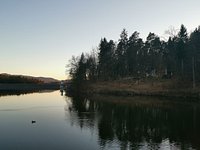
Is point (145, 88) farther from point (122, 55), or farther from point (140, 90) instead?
point (122, 55)

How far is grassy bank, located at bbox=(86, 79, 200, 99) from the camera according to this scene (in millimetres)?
91594

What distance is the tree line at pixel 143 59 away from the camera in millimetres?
107062

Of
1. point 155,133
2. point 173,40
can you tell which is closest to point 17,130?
point 155,133

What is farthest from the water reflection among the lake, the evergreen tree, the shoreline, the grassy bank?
the evergreen tree

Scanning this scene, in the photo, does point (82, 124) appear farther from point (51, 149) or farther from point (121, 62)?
point (121, 62)

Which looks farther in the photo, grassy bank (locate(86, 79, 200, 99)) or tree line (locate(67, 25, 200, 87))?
tree line (locate(67, 25, 200, 87))

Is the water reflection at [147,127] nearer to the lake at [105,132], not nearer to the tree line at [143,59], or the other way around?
the lake at [105,132]

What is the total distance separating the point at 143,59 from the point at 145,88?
19.3 metres

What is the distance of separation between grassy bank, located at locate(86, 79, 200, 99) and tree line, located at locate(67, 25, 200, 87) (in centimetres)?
408

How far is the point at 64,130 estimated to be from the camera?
4309 centimetres

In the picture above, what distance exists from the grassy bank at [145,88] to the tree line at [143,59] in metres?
4.08

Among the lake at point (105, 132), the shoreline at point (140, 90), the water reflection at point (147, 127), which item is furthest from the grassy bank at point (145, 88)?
the lake at point (105, 132)

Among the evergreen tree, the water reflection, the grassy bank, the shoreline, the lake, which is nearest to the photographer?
the lake

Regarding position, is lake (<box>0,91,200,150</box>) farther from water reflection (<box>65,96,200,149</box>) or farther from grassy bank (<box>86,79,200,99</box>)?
grassy bank (<box>86,79,200,99</box>)
